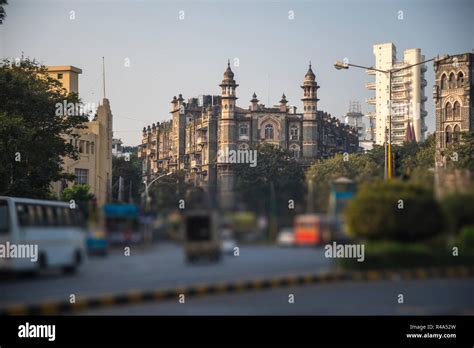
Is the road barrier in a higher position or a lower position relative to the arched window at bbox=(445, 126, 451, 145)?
lower

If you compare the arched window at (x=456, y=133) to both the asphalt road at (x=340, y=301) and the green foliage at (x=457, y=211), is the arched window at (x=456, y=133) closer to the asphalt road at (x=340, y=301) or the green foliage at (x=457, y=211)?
the green foliage at (x=457, y=211)

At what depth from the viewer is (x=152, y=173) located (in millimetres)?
12445

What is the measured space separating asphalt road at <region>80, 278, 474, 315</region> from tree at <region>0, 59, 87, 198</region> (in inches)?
262

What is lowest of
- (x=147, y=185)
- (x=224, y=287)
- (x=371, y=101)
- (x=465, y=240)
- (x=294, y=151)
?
(x=224, y=287)

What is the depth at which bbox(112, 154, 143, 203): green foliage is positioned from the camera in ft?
39.3

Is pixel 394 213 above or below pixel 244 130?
below

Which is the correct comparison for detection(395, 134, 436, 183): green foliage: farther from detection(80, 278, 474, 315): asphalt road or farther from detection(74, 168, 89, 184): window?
detection(74, 168, 89, 184): window

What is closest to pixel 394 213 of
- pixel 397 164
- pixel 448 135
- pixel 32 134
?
pixel 397 164

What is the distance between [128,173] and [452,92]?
738 cm

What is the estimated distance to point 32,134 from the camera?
18344 mm

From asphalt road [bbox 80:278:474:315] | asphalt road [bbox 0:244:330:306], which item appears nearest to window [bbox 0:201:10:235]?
asphalt road [bbox 0:244:330:306]

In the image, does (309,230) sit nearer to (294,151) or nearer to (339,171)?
(339,171)
